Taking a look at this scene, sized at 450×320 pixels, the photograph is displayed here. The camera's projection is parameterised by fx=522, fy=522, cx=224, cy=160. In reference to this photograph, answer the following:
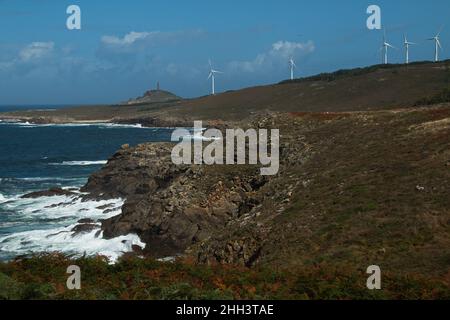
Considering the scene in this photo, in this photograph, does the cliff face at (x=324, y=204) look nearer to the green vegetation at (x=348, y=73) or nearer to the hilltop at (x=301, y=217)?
the hilltop at (x=301, y=217)

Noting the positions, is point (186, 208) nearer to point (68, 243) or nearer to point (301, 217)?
point (68, 243)

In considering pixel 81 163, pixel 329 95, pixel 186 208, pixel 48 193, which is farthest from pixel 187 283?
pixel 329 95

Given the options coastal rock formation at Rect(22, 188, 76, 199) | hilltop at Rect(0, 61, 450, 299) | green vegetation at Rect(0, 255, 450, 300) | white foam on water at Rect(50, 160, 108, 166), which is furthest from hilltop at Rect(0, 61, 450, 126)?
green vegetation at Rect(0, 255, 450, 300)

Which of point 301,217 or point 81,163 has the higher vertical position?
point 301,217

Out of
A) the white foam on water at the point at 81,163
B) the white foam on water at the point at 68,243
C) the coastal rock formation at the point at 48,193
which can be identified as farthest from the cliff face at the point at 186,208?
the white foam on water at the point at 81,163

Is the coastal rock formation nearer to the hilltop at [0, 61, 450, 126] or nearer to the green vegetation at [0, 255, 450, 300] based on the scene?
the green vegetation at [0, 255, 450, 300]

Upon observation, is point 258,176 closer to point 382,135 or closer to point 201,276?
point 382,135

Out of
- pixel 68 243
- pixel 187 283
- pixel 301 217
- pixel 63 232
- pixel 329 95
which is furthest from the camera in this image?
pixel 329 95
